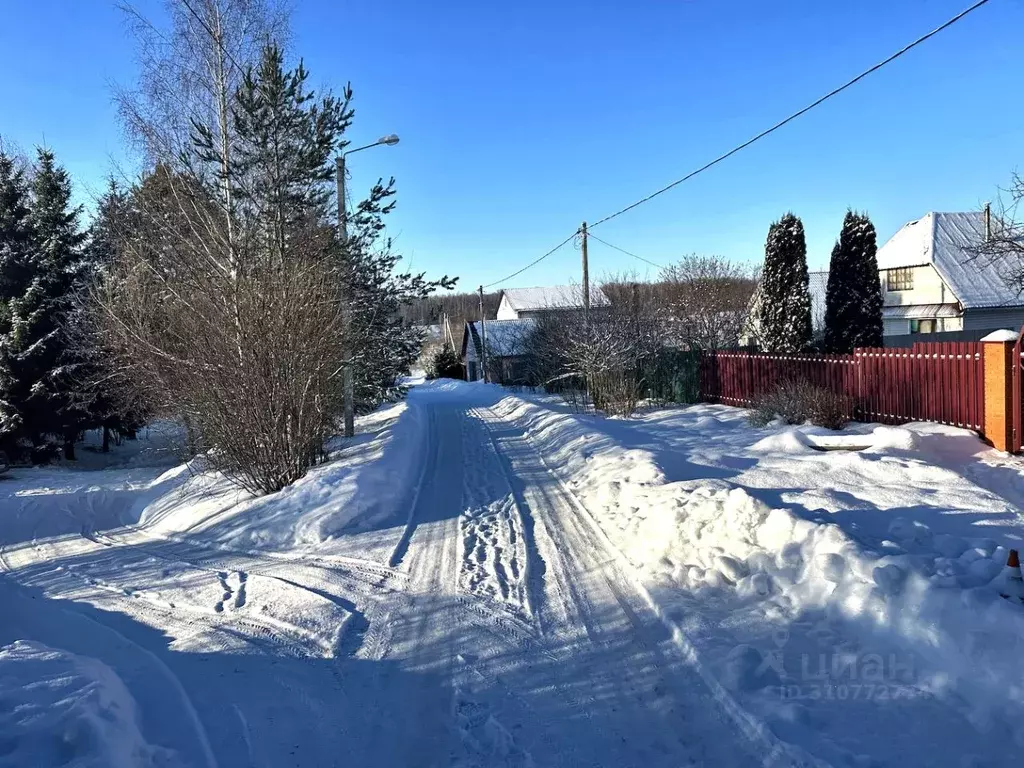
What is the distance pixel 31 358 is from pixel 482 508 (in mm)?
18325

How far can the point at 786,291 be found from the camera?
60.7ft

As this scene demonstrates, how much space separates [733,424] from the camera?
14438 mm

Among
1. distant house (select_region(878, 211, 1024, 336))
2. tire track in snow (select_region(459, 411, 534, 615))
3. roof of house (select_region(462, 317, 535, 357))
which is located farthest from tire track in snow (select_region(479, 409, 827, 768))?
roof of house (select_region(462, 317, 535, 357))

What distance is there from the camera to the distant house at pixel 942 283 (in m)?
31.4

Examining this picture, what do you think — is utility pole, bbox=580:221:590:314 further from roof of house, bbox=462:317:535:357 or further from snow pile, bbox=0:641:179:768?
roof of house, bbox=462:317:535:357

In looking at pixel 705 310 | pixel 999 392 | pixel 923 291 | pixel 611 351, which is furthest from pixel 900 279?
pixel 999 392

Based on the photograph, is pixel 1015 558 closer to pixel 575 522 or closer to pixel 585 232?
pixel 575 522

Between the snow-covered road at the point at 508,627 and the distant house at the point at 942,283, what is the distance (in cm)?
2809

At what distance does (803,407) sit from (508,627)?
9.59 metres

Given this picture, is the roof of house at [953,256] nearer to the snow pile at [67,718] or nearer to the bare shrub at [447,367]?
the snow pile at [67,718]

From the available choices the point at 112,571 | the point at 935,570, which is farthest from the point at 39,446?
the point at 935,570

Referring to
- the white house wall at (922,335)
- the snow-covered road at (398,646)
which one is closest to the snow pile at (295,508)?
the snow-covered road at (398,646)

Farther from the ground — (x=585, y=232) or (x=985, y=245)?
(x=585, y=232)

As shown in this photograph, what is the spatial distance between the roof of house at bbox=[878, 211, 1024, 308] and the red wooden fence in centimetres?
2078
